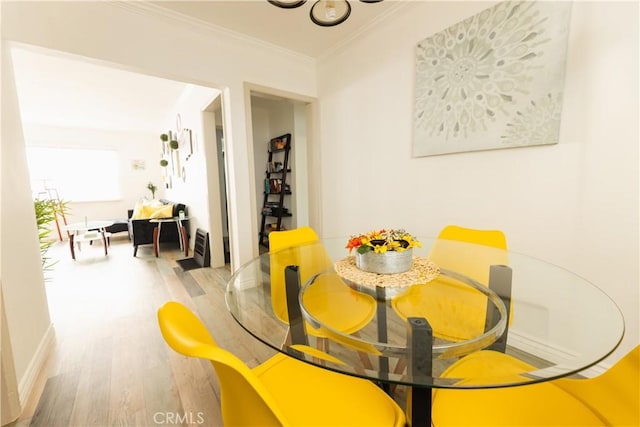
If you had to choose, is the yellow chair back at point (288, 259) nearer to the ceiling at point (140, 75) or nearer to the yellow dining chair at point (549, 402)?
the yellow dining chair at point (549, 402)

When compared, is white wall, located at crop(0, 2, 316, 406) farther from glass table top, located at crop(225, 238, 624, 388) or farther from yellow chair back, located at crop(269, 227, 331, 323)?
glass table top, located at crop(225, 238, 624, 388)

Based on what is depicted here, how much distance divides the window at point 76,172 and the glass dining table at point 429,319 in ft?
21.3

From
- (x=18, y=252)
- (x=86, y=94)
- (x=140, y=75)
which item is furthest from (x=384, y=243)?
(x=86, y=94)

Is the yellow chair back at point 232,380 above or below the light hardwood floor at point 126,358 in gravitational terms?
above

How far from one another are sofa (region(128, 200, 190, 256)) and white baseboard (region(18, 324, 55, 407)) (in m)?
2.42

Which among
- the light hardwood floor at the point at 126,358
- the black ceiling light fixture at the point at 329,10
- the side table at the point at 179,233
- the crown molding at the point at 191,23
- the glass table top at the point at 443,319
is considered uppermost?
the crown molding at the point at 191,23

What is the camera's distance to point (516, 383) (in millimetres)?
604

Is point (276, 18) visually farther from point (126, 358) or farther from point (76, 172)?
point (76, 172)

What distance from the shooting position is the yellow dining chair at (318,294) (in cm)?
106

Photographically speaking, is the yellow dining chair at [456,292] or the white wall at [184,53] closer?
the yellow dining chair at [456,292]

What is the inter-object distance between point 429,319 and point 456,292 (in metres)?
0.30

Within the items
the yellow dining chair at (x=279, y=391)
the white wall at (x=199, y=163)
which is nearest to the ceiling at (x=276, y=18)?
the white wall at (x=199, y=163)

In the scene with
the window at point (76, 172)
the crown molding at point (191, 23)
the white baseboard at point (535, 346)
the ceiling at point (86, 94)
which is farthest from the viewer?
the window at point (76, 172)

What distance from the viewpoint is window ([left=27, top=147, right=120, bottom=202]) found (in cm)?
531
